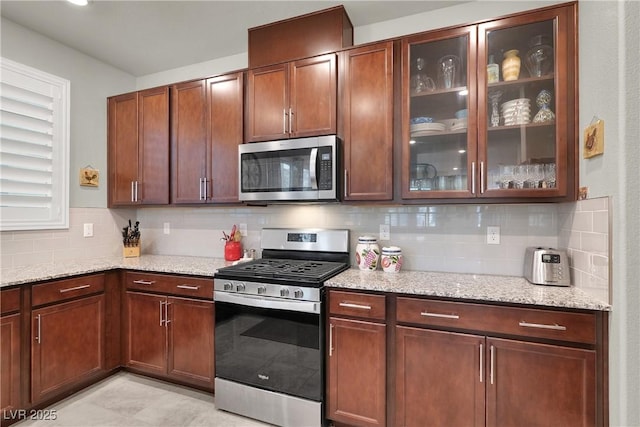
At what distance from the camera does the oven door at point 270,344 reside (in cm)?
185

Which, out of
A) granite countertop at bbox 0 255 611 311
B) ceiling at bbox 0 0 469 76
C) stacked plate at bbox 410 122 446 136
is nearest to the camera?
granite countertop at bbox 0 255 611 311

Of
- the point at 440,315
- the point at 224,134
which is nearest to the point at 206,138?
the point at 224,134

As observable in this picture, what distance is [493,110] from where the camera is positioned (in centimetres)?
182

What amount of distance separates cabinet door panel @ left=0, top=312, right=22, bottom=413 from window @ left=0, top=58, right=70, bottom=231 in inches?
31.8

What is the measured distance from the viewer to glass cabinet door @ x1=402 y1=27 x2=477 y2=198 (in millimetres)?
1849

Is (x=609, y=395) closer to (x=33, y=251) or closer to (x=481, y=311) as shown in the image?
(x=481, y=311)

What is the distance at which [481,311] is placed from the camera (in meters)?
1.56

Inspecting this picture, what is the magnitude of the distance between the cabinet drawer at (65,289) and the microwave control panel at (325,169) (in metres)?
1.88

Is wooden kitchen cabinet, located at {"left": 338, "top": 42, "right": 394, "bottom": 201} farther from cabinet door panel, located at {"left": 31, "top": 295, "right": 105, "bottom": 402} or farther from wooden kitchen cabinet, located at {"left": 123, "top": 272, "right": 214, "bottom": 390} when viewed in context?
cabinet door panel, located at {"left": 31, "top": 295, "right": 105, "bottom": 402}

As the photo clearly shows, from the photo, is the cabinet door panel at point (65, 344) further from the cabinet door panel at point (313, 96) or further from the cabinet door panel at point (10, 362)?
the cabinet door panel at point (313, 96)

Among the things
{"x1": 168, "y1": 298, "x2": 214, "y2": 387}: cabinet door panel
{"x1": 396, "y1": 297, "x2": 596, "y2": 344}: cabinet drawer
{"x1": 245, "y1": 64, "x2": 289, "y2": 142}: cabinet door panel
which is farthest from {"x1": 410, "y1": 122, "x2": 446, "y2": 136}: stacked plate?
{"x1": 168, "y1": 298, "x2": 214, "y2": 387}: cabinet door panel

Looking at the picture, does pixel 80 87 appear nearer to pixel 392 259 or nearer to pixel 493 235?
pixel 392 259

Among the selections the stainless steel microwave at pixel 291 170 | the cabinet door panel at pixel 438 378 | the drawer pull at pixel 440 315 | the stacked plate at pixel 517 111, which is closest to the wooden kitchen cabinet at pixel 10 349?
the stainless steel microwave at pixel 291 170

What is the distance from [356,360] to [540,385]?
2.95ft
